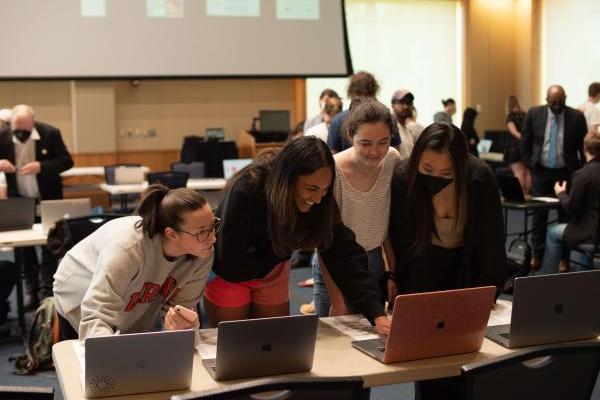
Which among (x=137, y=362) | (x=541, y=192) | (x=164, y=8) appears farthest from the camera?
(x=541, y=192)

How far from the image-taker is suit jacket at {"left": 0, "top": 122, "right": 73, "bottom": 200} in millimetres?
5480

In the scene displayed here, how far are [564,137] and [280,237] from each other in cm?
454

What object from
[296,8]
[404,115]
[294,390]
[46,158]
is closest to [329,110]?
[404,115]

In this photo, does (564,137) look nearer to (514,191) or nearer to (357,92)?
(514,191)

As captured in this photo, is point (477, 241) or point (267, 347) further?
point (477, 241)

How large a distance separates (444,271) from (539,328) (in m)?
0.40

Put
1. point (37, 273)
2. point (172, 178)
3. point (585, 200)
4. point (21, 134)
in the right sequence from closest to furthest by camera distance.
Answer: point (585, 200), point (37, 273), point (21, 134), point (172, 178)

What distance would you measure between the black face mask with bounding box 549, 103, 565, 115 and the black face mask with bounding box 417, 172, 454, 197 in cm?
418

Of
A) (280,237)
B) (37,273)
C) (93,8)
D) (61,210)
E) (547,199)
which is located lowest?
(37,273)

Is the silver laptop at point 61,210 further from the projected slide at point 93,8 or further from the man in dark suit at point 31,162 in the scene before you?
the projected slide at point 93,8

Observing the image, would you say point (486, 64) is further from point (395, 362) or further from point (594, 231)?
point (395, 362)

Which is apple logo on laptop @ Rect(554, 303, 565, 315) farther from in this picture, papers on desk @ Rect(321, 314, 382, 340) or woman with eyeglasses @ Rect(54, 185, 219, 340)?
woman with eyeglasses @ Rect(54, 185, 219, 340)

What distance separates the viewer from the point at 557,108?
642 cm

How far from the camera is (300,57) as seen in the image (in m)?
6.66
